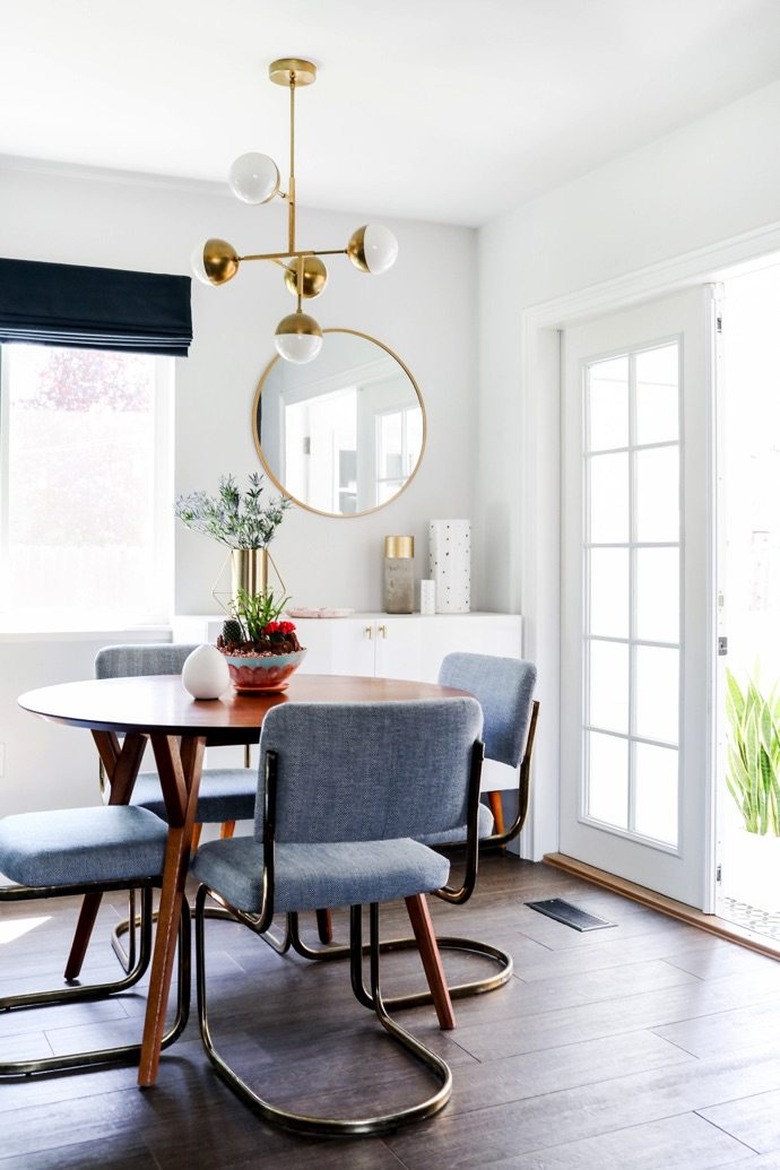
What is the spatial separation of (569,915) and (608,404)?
1770 mm

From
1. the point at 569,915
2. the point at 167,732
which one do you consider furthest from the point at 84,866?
the point at 569,915

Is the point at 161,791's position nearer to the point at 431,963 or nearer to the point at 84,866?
the point at 84,866

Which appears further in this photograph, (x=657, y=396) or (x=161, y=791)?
(x=657, y=396)

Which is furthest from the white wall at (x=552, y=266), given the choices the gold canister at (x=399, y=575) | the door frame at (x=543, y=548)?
the gold canister at (x=399, y=575)

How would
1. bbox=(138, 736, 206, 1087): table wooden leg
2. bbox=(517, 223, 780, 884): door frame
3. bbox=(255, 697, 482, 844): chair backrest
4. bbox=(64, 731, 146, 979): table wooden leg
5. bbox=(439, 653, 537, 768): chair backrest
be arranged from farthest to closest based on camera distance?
bbox=(517, 223, 780, 884): door frame < bbox=(439, 653, 537, 768): chair backrest < bbox=(64, 731, 146, 979): table wooden leg < bbox=(138, 736, 206, 1087): table wooden leg < bbox=(255, 697, 482, 844): chair backrest

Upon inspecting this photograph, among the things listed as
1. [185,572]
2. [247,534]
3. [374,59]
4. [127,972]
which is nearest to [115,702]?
[127,972]

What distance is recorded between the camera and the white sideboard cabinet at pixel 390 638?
12.9ft

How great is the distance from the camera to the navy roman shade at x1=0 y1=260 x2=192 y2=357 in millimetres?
3875

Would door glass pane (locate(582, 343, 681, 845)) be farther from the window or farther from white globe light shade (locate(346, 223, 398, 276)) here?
the window

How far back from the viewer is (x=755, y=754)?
14.5 feet

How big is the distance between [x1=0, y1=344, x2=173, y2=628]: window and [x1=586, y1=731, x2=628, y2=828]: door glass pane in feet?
5.48

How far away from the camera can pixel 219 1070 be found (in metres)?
2.41

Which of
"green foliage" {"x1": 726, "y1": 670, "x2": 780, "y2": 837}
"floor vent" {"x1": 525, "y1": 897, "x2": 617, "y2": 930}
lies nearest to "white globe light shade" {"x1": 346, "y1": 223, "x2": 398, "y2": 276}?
"floor vent" {"x1": 525, "y1": 897, "x2": 617, "y2": 930}

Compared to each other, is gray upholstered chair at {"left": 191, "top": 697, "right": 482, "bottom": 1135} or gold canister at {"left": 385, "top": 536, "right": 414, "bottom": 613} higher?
gold canister at {"left": 385, "top": 536, "right": 414, "bottom": 613}
